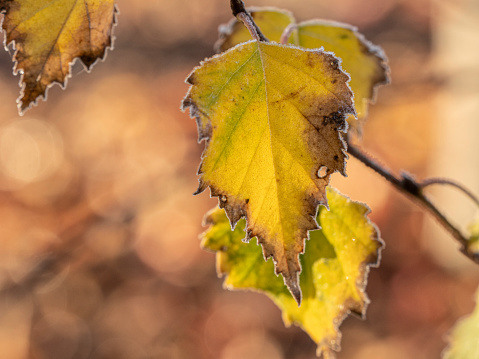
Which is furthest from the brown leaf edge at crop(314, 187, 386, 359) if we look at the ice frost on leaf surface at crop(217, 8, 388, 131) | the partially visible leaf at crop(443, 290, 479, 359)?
the partially visible leaf at crop(443, 290, 479, 359)

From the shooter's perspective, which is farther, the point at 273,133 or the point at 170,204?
the point at 170,204

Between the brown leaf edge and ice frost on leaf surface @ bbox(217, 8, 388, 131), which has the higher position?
ice frost on leaf surface @ bbox(217, 8, 388, 131)

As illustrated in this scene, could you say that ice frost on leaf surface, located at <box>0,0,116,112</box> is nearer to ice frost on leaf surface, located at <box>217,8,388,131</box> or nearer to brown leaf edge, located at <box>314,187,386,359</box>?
ice frost on leaf surface, located at <box>217,8,388,131</box>

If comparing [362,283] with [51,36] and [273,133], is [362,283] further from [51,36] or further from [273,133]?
[51,36]

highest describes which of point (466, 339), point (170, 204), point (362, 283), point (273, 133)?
point (273, 133)

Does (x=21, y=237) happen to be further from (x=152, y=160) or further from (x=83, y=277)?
(x=152, y=160)

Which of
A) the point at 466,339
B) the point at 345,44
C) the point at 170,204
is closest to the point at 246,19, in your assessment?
the point at 345,44
